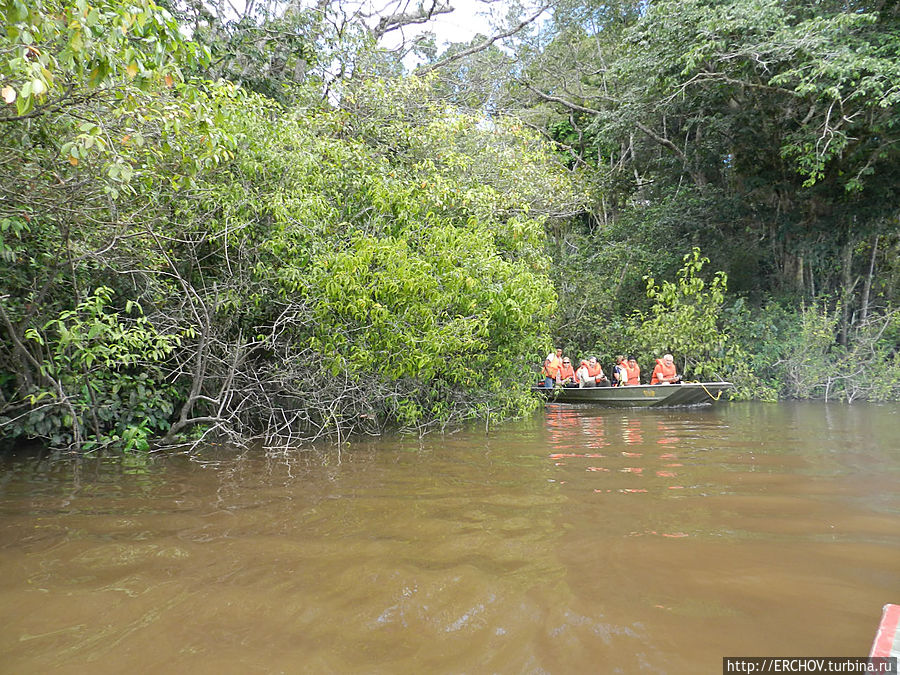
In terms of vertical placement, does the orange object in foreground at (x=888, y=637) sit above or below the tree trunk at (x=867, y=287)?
below

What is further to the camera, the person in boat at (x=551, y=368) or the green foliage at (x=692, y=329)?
the green foliage at (x=692, y=329)

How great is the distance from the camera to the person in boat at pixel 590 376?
46.5 feet

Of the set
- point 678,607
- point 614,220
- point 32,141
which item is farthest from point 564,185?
point 678,607

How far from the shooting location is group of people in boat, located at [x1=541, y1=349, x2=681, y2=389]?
13250mm

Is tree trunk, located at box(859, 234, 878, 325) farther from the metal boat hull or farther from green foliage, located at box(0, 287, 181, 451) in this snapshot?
green foliage, located at box(0, 287, 181, 451)

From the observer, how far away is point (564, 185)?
14703 millimetres

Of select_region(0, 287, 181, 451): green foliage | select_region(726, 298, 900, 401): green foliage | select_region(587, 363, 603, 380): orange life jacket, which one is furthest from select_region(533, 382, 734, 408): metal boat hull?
select_region(0, 287, 181, 451): green foliage

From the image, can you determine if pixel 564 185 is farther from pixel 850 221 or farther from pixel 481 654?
pixel 481 654

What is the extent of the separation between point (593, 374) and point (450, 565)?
11.9 m

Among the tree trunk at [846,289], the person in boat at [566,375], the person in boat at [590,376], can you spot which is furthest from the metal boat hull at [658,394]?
the tree trunk at [846,289]

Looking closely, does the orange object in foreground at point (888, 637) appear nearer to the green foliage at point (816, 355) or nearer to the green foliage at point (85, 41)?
the green foliage at point (85, 41)

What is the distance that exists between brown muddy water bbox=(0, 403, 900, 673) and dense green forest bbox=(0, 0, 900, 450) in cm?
217

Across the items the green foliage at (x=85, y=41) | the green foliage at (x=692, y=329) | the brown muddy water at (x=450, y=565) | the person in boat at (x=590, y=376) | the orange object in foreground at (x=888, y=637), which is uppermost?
the green foliage at (x=85, y=41)

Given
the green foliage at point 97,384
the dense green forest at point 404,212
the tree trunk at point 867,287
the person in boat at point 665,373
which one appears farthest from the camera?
the tree trunk at point 867,287
